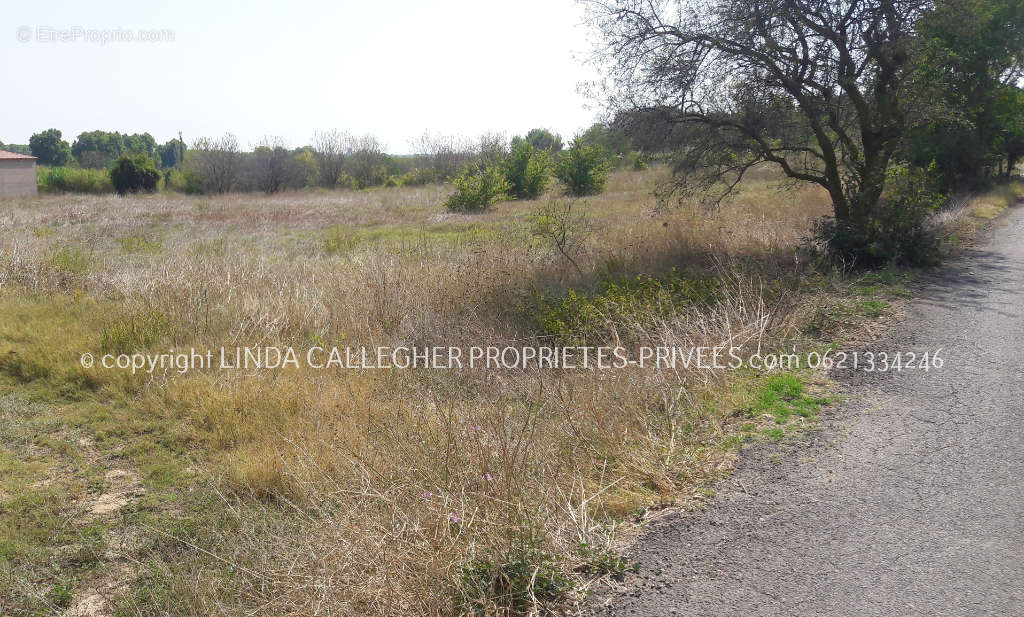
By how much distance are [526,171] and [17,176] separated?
1395 inches

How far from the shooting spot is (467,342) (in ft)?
24.0

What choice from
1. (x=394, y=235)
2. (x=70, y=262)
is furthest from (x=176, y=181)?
(x=70, y=262)

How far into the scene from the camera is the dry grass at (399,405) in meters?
3.22

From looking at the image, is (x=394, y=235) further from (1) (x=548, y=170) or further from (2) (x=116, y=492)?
(1) (x=548, y=170)

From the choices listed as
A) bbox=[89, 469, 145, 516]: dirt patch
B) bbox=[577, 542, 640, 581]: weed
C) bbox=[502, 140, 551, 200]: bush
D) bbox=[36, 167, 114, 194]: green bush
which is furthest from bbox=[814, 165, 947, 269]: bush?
bbox=[36, 167, 114, 194]: green bush

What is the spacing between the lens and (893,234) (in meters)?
10.4

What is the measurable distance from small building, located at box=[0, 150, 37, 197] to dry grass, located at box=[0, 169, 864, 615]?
3716 centimetres

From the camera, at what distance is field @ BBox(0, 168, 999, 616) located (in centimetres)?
324

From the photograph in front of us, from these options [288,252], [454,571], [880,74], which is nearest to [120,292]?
[288,252]

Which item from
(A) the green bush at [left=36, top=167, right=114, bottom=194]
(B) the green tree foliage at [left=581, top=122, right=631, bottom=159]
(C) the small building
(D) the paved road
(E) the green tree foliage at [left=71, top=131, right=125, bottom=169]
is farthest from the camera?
(E) the green tree foliage at [left=71, top=131, right=125, bottom=169]

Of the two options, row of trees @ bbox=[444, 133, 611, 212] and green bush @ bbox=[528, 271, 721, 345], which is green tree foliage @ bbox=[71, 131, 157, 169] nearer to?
row of trees @ bbox=[444, 133, 611, 212]

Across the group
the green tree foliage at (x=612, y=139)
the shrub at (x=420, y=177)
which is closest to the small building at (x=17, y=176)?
the shrub at (x=420, y=177)

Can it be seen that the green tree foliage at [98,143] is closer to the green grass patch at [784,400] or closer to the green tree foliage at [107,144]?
the green tree foliage at [107,144]

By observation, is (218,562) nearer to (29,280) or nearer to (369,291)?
(369,291)
